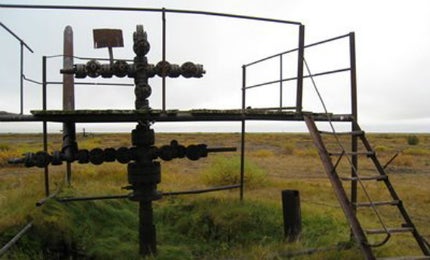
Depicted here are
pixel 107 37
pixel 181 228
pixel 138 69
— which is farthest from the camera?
pixel 181 228

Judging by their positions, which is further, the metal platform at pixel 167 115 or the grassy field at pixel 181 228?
the grassy field at pixel 181 228

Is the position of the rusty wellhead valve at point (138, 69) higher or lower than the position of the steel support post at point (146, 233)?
higher

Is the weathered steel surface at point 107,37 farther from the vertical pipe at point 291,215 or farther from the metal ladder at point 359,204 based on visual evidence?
the vertical pipe at point 291,215

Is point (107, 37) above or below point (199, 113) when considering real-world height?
above

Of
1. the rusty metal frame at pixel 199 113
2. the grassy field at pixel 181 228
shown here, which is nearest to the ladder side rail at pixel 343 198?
the rusty metal frame at pixel 199 113

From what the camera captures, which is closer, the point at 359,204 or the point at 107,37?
the point at 359,204

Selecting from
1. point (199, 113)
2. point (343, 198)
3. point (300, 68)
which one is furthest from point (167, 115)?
point (343, 198)

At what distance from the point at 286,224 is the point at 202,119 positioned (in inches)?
99.8

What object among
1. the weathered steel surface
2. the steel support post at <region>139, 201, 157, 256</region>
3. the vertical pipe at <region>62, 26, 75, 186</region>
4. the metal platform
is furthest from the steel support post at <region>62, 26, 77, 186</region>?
the steel support post at <region>139, 201, 157, 256</region>

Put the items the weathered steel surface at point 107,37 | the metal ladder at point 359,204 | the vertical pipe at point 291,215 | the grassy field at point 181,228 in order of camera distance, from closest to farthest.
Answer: the metal ladder at point 359,204 → the grassy field at point 181,228 → the weathered steel surface at point 107,37 → the vertical pipe at point 291,215

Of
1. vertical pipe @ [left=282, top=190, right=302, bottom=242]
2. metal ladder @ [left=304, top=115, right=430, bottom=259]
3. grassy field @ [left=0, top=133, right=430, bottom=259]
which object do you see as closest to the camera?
metal ladder @ [left=304, top=115, right=430, bottom=259]

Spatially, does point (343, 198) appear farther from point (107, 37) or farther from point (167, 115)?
point (107, 37)

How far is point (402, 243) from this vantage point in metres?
7.62

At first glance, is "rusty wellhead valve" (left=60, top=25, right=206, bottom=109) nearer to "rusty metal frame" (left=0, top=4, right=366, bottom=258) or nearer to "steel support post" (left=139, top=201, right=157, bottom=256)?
"rusty metal frame" (left=0, top=4, right=366, bottom=258)
